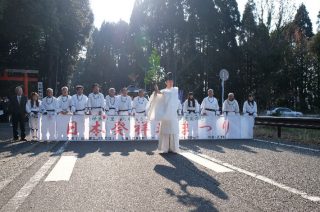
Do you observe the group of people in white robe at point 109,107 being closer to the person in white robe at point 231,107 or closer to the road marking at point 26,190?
the person in white robe at point 231,107

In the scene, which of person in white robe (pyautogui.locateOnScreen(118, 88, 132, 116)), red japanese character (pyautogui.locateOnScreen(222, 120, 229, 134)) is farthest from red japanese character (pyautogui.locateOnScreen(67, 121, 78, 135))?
red japanese character (pyautogui.locateOnScreen(222, 120, 229, 134))

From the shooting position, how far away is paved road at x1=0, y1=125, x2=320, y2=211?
582cm

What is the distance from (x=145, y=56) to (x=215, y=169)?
46102 mm

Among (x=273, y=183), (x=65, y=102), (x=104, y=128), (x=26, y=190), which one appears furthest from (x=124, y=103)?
(x=273, y=183)

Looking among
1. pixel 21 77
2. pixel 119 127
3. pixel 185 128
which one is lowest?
pixel 185 128

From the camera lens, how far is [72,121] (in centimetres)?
1634

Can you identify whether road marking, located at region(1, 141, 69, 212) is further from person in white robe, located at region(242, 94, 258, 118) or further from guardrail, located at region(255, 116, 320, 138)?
person in white robe, located at region(242, 94, 258, 118)

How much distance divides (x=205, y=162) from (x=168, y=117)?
246cm

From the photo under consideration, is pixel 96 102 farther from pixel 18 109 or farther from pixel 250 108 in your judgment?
pixel 250 108

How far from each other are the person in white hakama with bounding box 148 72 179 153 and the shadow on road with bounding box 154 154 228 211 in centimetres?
124

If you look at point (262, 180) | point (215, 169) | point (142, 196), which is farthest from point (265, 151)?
point (142, 196)

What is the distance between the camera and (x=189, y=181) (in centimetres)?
747

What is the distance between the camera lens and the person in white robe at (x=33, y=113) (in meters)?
16.4

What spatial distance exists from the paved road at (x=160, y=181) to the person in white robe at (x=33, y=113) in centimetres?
454
